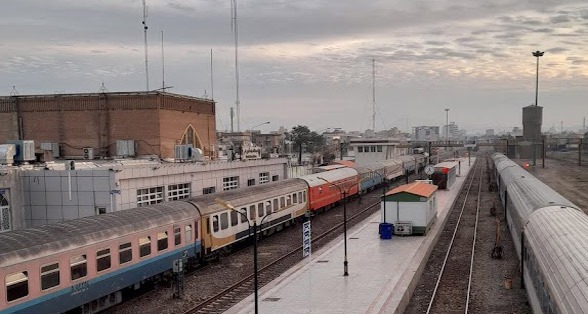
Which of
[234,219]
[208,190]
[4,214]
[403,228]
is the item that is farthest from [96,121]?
[403,228]

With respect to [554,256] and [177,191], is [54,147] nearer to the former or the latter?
[177,191]

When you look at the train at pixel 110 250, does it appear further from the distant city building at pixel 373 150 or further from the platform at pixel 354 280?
the distant city building at pixel 373 150

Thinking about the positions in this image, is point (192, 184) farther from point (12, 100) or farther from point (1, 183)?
point (12, 100)

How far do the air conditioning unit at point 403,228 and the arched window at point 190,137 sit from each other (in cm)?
2445

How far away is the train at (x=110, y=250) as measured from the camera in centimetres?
1481

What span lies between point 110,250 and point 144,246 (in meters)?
2.02

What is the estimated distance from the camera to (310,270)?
79.6 feet

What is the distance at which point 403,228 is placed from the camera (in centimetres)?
3169

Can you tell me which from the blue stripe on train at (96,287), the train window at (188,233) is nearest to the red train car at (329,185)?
the train window at (188,233)

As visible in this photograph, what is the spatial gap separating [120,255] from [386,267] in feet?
41.2

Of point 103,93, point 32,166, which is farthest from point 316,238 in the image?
point 103,93

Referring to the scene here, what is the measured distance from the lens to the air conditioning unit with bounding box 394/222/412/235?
31562mm

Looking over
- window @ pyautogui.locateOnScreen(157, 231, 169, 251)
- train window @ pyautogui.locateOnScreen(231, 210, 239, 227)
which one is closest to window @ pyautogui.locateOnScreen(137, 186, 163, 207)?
train window @ pyautogui.locateOnScreen(231, 210, 239, 227)

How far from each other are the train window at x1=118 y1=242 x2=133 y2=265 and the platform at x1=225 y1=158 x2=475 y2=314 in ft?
14.5
